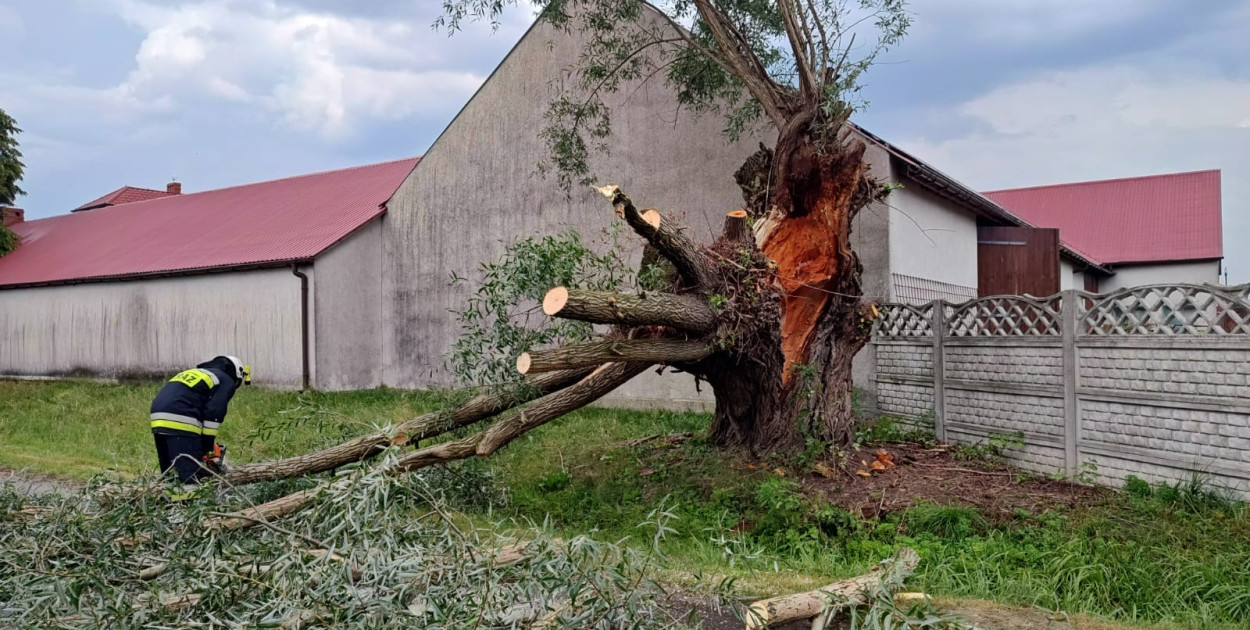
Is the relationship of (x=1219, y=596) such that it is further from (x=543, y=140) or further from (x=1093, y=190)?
(x=1093, y=190)

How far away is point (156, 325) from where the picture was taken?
20.6 metres

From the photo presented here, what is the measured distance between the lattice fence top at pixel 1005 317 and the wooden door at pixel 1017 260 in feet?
11.3

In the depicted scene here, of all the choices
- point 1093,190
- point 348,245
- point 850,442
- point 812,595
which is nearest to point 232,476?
point 812,595

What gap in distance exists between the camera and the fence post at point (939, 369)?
9602mm

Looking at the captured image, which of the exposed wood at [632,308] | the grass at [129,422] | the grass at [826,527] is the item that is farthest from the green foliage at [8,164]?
the exposed wood at [632,308]

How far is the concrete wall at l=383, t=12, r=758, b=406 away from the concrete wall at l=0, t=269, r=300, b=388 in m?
2.34

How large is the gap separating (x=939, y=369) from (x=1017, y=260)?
185 inches

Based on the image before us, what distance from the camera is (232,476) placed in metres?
7.07

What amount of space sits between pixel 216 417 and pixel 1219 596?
24.7ft

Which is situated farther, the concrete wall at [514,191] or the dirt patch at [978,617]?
the concrete wall at [514,191]

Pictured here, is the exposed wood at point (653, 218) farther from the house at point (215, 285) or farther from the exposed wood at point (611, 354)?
the house at point (215, 285)

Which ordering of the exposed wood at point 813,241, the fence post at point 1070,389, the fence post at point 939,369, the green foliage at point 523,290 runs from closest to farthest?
the green foliage at point 523,290
the fence post at point 1070,389
the exposed wood at point 813,241
the fence post at point 939,369

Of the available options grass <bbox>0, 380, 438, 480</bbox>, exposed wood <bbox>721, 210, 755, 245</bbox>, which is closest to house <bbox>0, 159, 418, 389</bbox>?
grass <bbox>0, 380, 438, 480</bbox>

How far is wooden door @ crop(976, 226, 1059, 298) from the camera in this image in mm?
12500
